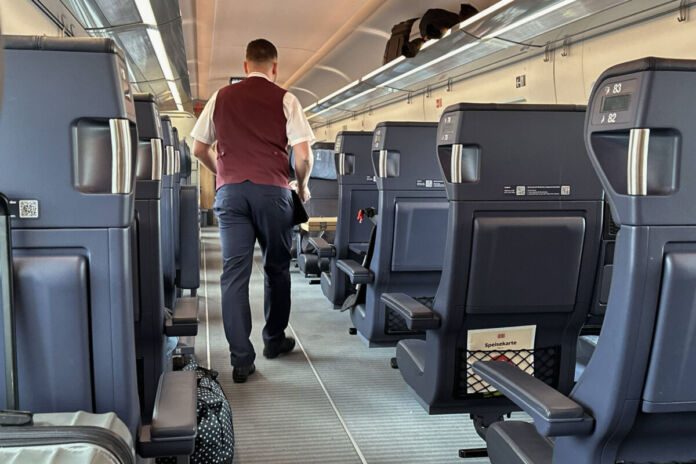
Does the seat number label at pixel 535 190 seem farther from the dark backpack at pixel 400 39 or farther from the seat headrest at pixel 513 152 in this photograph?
the dark backpack at pixel 400 39

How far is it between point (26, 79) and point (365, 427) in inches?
93.2

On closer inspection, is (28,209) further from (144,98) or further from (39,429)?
(144,98)

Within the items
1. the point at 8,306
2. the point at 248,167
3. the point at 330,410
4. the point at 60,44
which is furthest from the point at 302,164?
the point at 8,306

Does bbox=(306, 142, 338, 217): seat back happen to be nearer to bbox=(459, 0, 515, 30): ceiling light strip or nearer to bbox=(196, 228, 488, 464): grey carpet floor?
bbox=(459, 0, 515, 30): ceiling light strip

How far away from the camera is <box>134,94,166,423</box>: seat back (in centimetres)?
222

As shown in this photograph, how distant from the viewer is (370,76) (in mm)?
9750

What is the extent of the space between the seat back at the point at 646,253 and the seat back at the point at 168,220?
2501 mm

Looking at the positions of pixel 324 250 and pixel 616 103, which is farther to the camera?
pixel 324 250

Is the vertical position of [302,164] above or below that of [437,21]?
below

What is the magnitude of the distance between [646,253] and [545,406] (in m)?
0.43

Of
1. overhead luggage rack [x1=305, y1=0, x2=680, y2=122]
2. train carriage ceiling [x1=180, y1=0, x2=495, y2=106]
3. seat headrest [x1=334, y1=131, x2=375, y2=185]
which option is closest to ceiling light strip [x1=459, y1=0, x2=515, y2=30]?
overhead luggage rack [x1=305, y1=0, x2=680, y2=122]

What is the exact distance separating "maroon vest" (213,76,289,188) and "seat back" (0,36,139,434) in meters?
2.26

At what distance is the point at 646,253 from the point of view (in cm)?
127

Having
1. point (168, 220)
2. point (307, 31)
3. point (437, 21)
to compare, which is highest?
point (307, 31)
